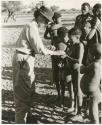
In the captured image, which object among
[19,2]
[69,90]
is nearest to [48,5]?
[19,2]

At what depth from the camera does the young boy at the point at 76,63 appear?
370 centimetres

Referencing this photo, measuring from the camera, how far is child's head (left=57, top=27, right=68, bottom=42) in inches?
150

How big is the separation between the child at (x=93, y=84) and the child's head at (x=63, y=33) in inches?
14.4

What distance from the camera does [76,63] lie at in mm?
3729


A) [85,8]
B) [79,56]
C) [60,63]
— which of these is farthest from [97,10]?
[60,63]

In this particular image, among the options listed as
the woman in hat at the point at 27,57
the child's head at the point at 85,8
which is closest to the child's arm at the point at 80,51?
the woman in hat at the point at 27,57

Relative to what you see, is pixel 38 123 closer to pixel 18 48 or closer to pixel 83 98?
pixel 83 98

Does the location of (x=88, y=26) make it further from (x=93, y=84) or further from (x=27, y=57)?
(x=27, y=57)

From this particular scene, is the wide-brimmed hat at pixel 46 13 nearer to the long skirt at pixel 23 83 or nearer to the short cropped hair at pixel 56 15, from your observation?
the short cropped hair at pixel 56 15

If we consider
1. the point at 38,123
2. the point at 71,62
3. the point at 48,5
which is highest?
the point at 48,5

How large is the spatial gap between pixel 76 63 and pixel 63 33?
365mm

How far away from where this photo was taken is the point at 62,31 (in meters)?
3.83

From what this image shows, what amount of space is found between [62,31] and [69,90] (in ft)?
2.13

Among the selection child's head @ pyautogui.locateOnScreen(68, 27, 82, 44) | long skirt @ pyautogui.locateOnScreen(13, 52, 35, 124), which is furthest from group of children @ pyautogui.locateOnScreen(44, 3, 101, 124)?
long skirt @ pyautogui.locateOnScreen(13, 52, 35, 124)
